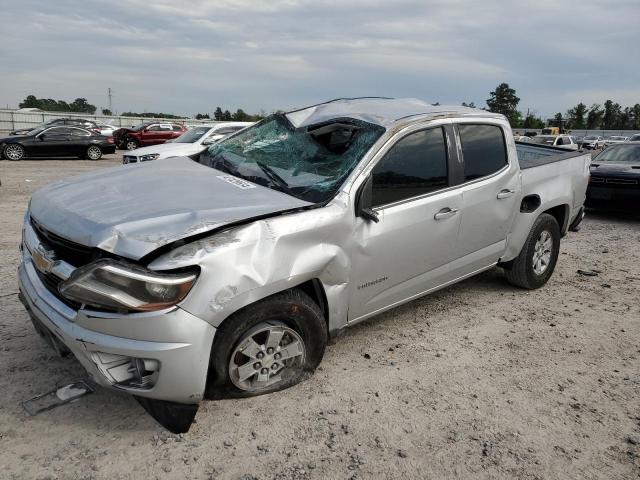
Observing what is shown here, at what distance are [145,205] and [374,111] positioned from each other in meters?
1.81

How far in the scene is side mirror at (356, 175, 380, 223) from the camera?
3.08 metres

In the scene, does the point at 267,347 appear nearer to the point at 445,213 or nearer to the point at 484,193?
the point at 445,213

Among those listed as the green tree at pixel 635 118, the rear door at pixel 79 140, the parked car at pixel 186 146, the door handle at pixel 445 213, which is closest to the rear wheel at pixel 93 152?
the rear door at pixel 79 140

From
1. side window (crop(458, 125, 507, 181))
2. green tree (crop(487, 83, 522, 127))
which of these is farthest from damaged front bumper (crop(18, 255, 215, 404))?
green tree (crop(487, 83, 522, 127))

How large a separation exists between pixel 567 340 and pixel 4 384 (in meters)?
3.89

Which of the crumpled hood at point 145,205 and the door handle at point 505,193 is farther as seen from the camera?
the door handle at point 505,193

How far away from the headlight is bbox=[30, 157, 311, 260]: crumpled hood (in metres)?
Result: 0.10

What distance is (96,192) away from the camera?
301 cm

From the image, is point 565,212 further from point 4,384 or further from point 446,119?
point 4,384

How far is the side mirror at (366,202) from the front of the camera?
3.08 m

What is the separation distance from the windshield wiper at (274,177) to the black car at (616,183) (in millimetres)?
7595

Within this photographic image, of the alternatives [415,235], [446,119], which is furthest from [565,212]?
[415,235]

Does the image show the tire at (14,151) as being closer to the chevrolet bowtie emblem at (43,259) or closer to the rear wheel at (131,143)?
the rear wheel at (131,143)

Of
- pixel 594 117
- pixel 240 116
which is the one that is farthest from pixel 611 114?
pixel 240 116
